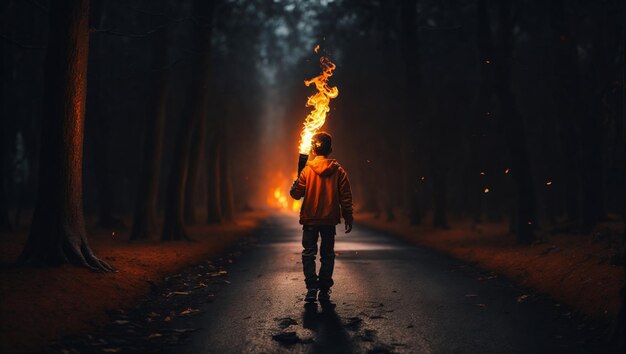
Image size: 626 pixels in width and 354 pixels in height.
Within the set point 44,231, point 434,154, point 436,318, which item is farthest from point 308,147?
point 434,154

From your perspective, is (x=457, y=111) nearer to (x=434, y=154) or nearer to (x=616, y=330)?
(x=434, y=154)

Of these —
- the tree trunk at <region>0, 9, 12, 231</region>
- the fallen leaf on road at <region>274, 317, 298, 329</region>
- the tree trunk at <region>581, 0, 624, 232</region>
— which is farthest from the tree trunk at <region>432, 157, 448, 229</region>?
the fallen leaf on road at <region>274, 317, 298, 329</region>

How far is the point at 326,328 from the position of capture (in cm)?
805

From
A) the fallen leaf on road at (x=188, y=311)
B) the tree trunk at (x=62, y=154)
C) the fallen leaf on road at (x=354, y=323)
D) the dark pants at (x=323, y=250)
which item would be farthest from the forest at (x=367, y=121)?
the dark pants at (x=323, y=250)

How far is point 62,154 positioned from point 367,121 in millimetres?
32155

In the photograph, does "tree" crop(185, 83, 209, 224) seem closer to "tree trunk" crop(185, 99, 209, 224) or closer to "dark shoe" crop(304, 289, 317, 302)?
"tree trunk" crop(185, 99, 209, 224)

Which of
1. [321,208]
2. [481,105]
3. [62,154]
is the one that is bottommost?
[321,208]

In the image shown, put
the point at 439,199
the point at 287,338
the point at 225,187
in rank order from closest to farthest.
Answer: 1. the point at 287,338
2. the point at 439,199
3. the point at 225,187

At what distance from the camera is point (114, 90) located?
3312 centimetres

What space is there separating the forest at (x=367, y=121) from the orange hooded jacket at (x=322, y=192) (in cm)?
168

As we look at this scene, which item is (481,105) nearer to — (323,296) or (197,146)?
(197,146)

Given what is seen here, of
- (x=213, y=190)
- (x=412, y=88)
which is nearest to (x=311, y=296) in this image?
(x=412, y=88)

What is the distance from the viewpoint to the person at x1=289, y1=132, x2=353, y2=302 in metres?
10.2

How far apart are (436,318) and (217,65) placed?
33.1m
